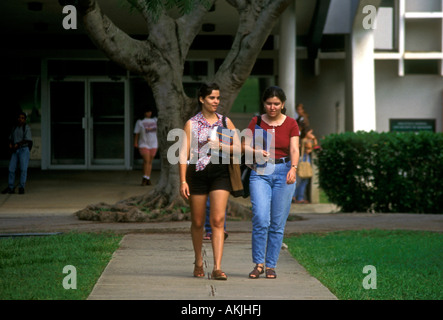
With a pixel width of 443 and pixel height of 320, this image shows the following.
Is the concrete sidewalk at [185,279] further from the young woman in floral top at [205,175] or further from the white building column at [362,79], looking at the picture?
the white building column at [362,79]

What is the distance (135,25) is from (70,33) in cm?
246

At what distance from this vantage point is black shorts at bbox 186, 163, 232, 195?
23.6 ft

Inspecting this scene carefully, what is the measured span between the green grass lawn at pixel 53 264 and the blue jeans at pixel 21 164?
21.2 feet

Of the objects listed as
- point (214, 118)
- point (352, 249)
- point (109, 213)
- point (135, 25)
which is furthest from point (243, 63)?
point (135, 25)

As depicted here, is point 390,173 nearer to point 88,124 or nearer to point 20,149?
point 20,149

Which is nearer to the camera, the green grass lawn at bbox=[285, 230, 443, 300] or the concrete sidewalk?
the concrete sidewalk

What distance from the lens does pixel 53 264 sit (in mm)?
7961

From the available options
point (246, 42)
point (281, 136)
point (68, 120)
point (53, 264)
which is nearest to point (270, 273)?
point (281, 136)

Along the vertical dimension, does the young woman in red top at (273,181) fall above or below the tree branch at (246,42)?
below

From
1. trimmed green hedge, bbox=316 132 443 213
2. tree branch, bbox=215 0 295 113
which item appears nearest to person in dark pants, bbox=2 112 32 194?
tree branch, bbox=215 0 295 113

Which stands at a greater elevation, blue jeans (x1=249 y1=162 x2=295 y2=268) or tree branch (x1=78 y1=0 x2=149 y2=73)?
tree branch (x1=78 y1=0 x2=149 y2=73)

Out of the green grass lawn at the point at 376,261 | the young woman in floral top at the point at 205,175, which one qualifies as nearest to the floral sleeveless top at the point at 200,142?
the young woman in floral top at the point at 205,175

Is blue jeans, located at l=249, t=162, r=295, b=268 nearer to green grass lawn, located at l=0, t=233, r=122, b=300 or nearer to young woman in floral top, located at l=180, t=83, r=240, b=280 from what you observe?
young woman in floral top, located at l=180, t=83, r=240, b=280

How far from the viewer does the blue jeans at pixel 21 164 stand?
1647 centimetres
